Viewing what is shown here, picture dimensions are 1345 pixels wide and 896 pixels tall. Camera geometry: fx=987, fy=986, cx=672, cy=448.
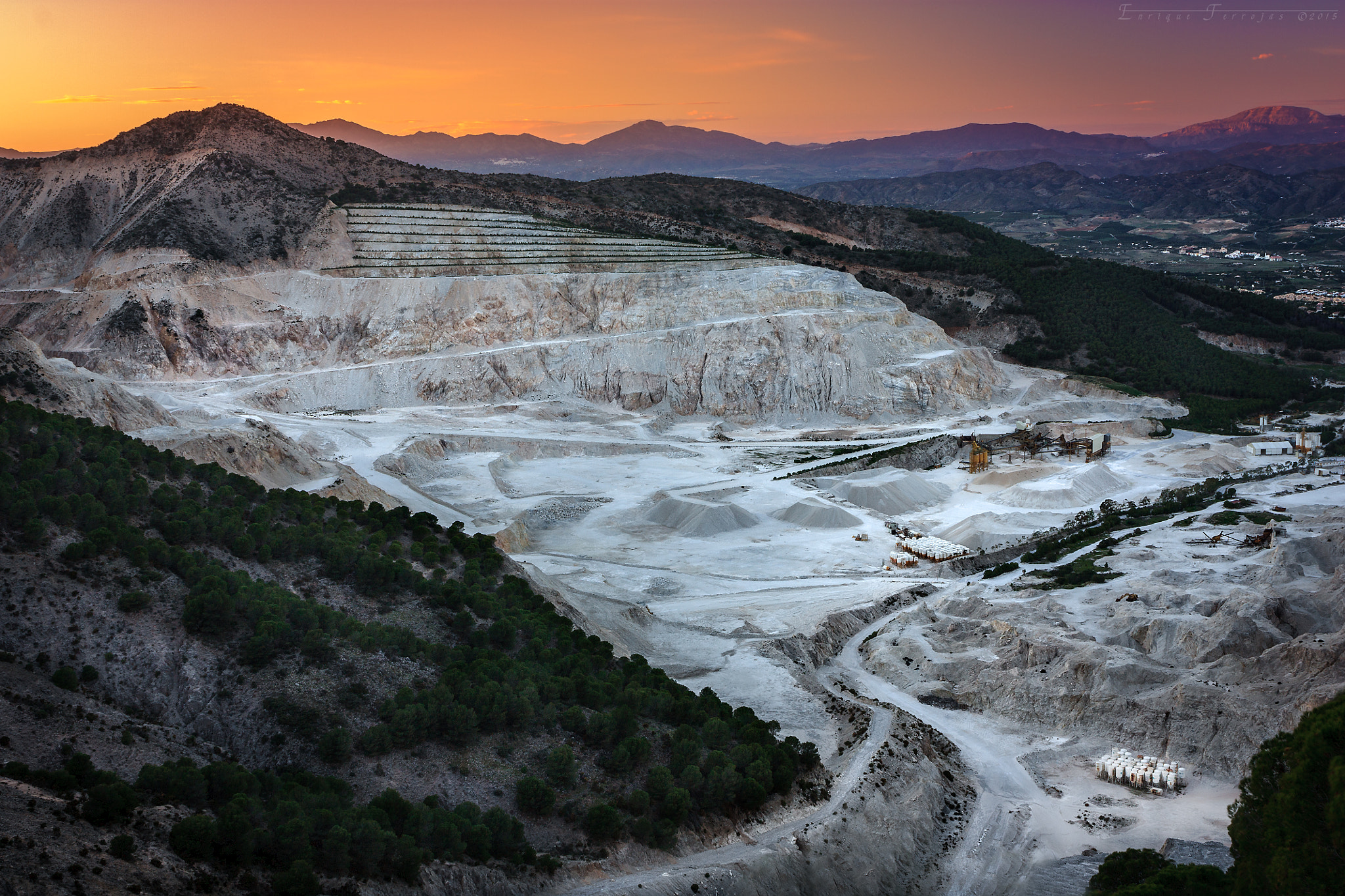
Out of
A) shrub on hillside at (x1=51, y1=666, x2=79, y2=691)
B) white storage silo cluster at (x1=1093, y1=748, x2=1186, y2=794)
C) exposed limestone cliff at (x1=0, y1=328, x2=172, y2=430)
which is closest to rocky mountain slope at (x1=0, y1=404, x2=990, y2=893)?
shrub on hillside at (x1=51, y1=666, x2=79, y2=691)

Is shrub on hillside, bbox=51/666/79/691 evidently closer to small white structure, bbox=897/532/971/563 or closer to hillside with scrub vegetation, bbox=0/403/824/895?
hillside with scrub vegetation, bbox=0/403/824/895

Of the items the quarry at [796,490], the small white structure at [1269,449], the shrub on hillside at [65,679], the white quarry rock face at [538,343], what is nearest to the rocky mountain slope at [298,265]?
the white quarry rock face at [538,343]

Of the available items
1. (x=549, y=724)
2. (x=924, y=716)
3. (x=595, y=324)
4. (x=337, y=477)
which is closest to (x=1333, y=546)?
(x=924, y=716)

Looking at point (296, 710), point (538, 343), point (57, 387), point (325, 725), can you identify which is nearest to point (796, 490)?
point (538, 343)

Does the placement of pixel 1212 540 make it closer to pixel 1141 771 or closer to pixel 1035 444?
pixel 1141 771

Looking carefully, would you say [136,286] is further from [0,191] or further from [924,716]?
[924,716]

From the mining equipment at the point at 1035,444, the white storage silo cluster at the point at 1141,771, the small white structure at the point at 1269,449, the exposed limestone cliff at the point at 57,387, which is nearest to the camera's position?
the white storage silo cluster at the point at 1141,771

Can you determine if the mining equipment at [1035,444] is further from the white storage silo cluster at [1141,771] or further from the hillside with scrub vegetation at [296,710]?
the hillside with scrub vegetation at [296,710]
